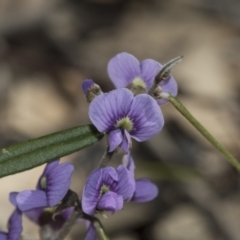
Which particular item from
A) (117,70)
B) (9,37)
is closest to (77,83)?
(9,37)

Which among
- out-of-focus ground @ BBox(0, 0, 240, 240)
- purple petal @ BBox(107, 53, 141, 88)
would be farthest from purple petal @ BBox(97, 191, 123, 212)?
out-of-focus ground @ BBox(0, 0, 240, 240)

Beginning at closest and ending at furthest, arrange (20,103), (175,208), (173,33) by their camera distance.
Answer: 1. (175,208)
2. (20,103)
3. (173,33)

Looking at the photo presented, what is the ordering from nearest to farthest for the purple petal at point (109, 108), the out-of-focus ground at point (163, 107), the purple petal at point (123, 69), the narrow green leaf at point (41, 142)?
the purple petal at point (109, 108), the narrow green leaf at point (41, 142), the purple petal at point (123, 69), the out-of-focus ground at point (163, 107)

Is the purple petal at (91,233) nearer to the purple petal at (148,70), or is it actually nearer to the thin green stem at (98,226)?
the thin green stem at (98,226)

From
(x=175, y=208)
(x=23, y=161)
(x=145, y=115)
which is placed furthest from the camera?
(x=175, y=208)

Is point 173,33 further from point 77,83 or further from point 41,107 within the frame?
point 41,107

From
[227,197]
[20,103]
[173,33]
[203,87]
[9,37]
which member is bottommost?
[227,197]

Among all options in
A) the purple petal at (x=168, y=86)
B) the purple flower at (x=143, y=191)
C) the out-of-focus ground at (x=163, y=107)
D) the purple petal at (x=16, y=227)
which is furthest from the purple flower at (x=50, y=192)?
the out-of-focus ground at (x=163, y=107)

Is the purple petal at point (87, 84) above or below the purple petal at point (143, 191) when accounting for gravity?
above
